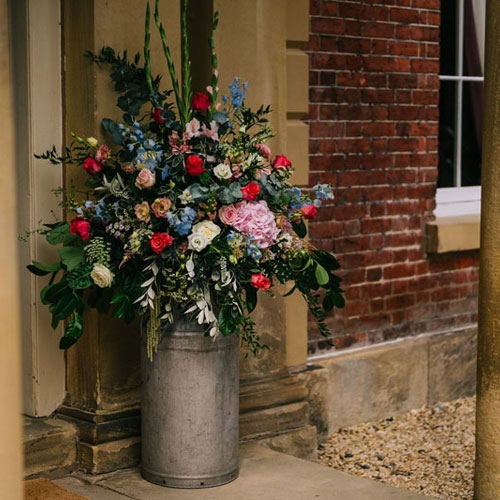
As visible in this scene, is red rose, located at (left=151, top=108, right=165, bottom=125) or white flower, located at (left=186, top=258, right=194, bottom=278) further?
red rose, located at (left=151, top=108, right=165, bottom=125)

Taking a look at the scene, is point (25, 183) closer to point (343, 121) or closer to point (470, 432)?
point (343, 121)

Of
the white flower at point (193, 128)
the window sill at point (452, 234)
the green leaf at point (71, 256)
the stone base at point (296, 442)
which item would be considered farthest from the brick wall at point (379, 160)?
the green leaf at point (71, 256)

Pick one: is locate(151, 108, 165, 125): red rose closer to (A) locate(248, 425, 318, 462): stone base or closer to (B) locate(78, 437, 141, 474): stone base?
(B) locate(78, 437, 141, 474): stone base

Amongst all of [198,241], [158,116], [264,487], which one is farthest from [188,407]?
[158,116]

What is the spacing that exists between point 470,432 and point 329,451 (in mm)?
929

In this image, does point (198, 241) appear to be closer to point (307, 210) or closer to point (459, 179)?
point (307, 210)

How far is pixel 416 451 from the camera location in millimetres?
5324

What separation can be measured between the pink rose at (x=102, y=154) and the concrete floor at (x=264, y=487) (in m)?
1.37

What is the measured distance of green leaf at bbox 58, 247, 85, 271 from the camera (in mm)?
3862

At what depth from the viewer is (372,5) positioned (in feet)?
18.4

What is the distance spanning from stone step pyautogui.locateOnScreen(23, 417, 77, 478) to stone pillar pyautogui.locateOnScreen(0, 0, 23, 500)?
232 centimetres

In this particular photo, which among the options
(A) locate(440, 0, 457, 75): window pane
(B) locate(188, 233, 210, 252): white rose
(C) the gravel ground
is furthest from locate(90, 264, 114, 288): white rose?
(A) locate(440, 0, 457, 75): window pane

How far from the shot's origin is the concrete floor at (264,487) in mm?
4023

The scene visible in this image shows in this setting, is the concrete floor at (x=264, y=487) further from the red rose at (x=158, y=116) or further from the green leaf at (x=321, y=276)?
the red rose at (x=158, y=116)
